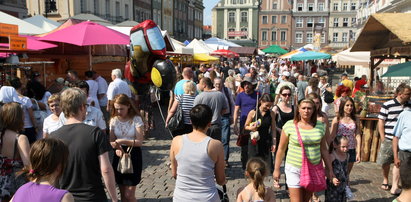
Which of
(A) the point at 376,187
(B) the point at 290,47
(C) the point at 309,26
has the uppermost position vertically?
(C) the point at 309,26

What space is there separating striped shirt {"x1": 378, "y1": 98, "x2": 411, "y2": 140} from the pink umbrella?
17.0ft

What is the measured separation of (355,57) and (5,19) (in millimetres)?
10837

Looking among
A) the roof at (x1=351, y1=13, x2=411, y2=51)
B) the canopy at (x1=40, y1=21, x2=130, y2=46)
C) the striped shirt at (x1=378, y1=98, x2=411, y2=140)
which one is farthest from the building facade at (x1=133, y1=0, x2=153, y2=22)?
the striped shirt at (x1=378, y1=98, x2=411, y2=140)

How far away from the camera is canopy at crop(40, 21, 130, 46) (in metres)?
7.22

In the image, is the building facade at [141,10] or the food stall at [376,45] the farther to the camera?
the building facade at [141,10]

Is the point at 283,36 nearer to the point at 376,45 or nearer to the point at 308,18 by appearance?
the point at 308,18

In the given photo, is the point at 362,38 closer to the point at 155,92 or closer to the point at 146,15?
the point at 155,92

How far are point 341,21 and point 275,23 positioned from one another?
13536mm

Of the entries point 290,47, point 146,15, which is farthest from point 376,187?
point 290,47

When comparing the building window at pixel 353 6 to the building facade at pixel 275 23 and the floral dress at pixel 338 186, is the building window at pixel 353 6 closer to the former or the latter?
the building facade at pixel 275 23

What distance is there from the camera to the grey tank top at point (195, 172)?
2.88m

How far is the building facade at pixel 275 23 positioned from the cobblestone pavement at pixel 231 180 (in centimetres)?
7044

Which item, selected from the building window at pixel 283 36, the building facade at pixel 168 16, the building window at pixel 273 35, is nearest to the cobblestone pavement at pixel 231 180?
the building facade at pixel 168 16

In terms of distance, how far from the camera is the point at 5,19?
6.81m
